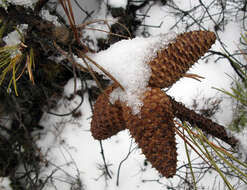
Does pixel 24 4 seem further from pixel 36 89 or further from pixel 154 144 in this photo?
pixel 36 89

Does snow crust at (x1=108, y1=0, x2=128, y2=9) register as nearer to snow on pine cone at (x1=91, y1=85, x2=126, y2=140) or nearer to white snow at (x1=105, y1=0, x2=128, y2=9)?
white snow at (x1=105, y1=0, x2=128, y2=9)

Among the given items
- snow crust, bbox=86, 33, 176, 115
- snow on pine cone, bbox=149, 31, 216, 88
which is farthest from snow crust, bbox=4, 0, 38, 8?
snow on pine cone, bbox=149, 31, 216, 88

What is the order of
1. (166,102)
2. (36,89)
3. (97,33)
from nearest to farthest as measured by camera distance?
(166,102)
(36,89)
(97,33)

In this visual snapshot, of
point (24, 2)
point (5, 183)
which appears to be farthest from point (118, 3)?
point (5, 183)

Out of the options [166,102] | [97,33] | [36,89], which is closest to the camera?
[166,102]

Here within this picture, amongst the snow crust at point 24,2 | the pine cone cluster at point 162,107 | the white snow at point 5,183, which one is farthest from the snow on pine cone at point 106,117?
the white snow at point 5,183

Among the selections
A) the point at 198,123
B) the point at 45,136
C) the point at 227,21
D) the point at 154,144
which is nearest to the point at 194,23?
the point at 227,21
